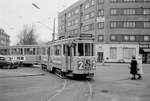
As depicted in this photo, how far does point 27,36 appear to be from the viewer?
8244 cm

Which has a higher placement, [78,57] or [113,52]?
[113,52]

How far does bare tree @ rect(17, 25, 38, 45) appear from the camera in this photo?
8094 cm

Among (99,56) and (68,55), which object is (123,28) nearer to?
(99,56)

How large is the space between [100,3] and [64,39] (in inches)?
1804

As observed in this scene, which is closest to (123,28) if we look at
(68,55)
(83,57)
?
(68,55)

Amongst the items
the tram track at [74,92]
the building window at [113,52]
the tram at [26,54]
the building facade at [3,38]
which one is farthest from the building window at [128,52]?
the building facade at [3,38]

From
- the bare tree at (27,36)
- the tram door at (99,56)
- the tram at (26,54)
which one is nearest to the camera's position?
the tram at (26,54)

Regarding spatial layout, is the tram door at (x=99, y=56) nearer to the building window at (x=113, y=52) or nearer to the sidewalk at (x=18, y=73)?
the building window at (x=113, y=52)

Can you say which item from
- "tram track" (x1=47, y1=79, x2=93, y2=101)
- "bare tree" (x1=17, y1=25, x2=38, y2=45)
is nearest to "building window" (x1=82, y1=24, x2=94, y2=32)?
"bare tree" (x1=17, y1=25, x2=38, y2=45)

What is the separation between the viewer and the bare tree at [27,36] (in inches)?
3187

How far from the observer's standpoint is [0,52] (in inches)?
1582

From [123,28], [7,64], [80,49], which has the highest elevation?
[123,28]

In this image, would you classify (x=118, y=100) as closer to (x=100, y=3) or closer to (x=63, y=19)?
(x=100, y=3)

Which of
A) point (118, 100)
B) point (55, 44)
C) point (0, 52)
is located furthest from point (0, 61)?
point (118, 100)
